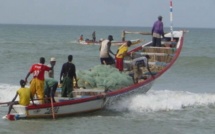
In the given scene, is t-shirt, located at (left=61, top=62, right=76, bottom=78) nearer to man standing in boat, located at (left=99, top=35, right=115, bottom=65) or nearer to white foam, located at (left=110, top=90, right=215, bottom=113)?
white foam, located at (left=110, top=90, right=215, bottom=113)

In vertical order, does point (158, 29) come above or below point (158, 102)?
above

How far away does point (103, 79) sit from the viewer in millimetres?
16359

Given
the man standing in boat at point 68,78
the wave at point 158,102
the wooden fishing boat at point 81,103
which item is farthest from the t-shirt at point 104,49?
the man standing in boat at point 68,78

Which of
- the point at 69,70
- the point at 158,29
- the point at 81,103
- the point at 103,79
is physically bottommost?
the point at 81,103

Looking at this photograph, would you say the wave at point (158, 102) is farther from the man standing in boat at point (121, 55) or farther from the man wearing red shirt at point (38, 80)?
the man wearing red shirt at point (38, 80)

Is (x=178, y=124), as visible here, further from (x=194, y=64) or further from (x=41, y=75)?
(x=194, y=64)

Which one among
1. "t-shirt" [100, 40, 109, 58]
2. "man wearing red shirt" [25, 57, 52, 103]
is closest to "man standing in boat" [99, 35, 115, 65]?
"t-shirt" [100, 40, 109, 58]

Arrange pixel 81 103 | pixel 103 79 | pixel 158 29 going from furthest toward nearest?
pixel 158 29
pixel 103 79
pixel 81 103

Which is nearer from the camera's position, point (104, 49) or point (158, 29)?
point (104, 49)

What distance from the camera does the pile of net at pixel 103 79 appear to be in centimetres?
1620

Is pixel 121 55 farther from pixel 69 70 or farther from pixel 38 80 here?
pixel 38 80

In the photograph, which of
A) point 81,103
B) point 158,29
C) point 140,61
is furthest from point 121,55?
point 158,29

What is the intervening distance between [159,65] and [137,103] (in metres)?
3.04

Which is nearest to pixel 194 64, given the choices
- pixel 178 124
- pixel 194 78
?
pixel 194 78
